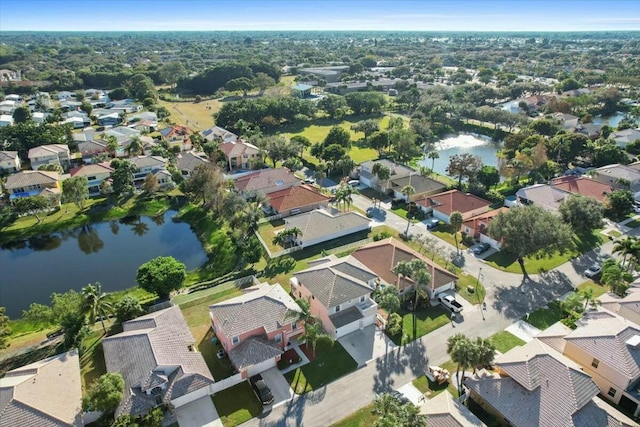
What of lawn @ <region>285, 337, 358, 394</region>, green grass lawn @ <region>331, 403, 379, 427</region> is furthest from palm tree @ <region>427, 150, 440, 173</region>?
green grass lawn @ <region>331, 403, 379, 427</region>

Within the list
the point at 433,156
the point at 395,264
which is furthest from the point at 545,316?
the point at 433,156

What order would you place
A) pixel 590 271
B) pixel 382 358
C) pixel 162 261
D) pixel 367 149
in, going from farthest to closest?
1. pixel 367 149
2. pixel 590 271
3. pixel 162 261
4. pixel 382 358

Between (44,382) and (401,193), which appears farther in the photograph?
(401,193)

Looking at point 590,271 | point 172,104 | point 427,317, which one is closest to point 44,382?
point 427,317

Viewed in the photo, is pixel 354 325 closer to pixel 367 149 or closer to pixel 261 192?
pixel 261 192

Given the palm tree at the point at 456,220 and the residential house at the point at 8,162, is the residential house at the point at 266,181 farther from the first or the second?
the residential house at the point at 8,162

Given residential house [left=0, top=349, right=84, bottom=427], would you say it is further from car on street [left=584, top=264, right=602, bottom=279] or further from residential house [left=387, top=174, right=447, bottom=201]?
car on street [left=584, top=264, right=602, bottom=279]

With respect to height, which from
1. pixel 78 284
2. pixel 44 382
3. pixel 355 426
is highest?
pixel 44 382
